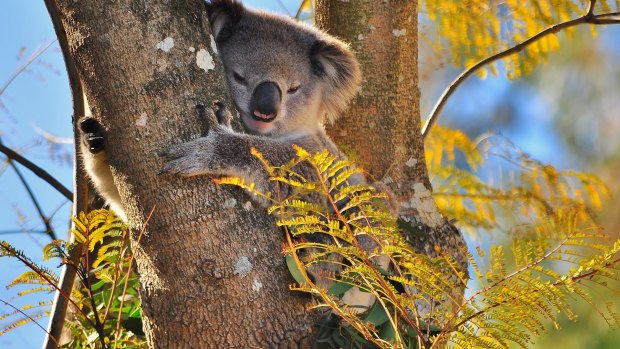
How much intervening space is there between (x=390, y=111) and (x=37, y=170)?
1.58 m

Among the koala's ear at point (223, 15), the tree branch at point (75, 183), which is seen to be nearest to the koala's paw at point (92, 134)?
the tree branch at point (75, 183)

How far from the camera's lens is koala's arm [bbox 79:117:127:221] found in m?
2.33

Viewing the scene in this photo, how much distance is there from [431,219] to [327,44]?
2.96ft

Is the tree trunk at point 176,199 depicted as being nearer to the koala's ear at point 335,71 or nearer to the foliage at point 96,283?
the foliage at point 96,283

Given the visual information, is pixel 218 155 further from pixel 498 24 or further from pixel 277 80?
pixel 498 24

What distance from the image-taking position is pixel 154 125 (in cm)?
214

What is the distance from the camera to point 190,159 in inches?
82.1

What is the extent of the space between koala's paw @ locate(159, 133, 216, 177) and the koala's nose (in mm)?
772

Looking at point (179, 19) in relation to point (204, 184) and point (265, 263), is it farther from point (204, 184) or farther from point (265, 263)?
point (265, 263)

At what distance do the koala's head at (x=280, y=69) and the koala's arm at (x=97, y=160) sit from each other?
598 mm

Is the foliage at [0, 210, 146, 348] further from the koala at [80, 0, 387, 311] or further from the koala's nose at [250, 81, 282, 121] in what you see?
the koala's nose at [250, 81, 282, 121]

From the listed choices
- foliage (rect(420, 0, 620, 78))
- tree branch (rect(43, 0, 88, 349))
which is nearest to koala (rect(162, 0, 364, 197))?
tree branch (rect(43, 0, 88, 349))

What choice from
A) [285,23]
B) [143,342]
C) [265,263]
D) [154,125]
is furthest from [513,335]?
[285,23]

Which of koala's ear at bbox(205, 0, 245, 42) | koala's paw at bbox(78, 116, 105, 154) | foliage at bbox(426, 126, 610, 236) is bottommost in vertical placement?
foliage at bbox(426, 126, 610, 236)
